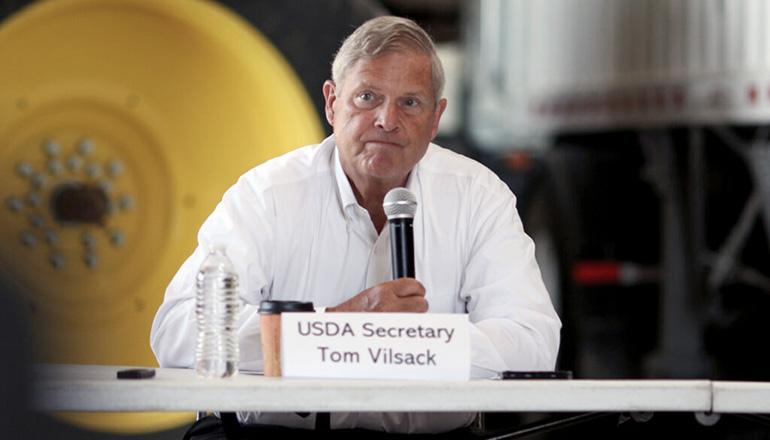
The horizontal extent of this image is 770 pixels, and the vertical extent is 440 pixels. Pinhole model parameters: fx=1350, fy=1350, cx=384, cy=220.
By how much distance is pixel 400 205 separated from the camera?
6.56ft

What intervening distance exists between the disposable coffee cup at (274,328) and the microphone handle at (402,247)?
262 millimetres

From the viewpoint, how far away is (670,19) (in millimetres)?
5496

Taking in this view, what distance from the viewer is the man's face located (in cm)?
229

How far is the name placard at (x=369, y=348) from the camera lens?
1698 mm

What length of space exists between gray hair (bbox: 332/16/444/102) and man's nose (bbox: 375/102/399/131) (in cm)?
9

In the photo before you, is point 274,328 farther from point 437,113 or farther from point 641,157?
point 641,157

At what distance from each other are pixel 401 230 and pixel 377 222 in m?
0.38

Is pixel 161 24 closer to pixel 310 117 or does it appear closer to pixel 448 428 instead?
pixel 310 117

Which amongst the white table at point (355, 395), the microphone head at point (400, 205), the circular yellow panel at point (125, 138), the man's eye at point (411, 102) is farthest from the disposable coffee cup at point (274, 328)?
the circular yellow panel at point (125, 138)

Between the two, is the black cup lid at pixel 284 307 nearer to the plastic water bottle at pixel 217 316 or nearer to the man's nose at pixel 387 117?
the plastic water bottle at pixel 217 316

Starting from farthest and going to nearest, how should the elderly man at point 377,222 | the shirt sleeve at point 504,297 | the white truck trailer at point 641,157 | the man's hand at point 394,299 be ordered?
the white truck trailer at point 641,157 → the elderly man at point 377,222 → the shirt sleeve at point 504,297 → the man's hand at point 394,299

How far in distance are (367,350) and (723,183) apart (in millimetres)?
4016

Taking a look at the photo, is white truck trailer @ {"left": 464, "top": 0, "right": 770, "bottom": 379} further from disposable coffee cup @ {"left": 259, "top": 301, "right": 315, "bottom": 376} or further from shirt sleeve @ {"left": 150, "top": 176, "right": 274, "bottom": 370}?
disposable coffee cup @ {"left": 259, "top": 301, "right": 315, "bottom": 376}

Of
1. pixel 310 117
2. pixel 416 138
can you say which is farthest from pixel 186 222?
pixel 416 138
